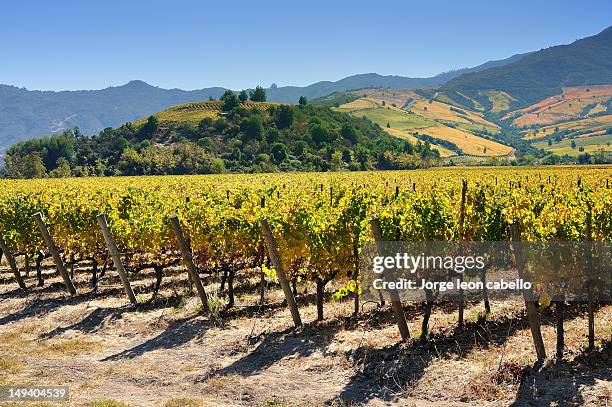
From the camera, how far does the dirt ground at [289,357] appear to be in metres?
7.84

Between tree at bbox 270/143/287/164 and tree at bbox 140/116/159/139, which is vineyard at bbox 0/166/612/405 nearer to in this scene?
tree at bbox 270/143/287/164

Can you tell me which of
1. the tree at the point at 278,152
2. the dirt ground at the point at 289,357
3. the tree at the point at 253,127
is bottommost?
the dirt ground at the point at 289,357

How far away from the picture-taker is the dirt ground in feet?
25.7

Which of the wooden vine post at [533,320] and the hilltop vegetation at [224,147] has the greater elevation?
the hilltop vegetation at [224,147]

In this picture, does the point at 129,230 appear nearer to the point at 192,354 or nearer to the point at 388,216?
the point at 192,354

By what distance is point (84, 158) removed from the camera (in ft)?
399

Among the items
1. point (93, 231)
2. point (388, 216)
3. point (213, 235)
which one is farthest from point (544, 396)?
point (93, 231)

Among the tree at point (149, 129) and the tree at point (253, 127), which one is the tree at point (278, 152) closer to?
the tree at point (253, 127)

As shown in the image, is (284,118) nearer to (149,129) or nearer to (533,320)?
(149,129)

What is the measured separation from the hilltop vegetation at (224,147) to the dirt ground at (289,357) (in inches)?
3435

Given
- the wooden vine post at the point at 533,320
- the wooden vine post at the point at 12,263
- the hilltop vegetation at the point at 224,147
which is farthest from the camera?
the hilltop vegetation at the point at 224,147

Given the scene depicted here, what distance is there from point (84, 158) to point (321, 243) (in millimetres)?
123136

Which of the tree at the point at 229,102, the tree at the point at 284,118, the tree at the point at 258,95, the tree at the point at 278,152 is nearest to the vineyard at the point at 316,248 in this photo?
the tree at the point at 278,152

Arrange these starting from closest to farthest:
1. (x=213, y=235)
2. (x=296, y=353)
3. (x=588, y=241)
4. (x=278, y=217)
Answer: (x=588, y=241), (x=296, y=353), (x=278, y=217), (x=213, y=235)
